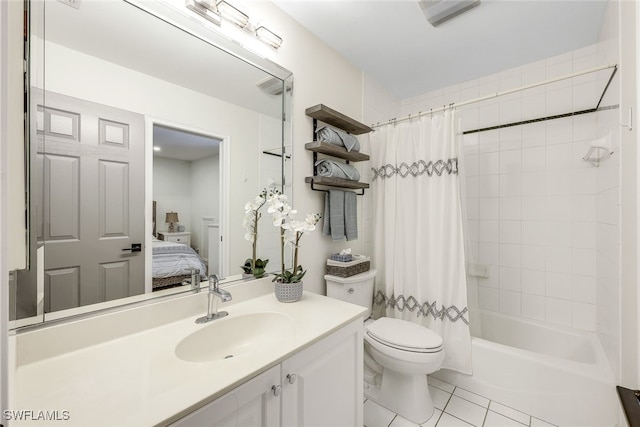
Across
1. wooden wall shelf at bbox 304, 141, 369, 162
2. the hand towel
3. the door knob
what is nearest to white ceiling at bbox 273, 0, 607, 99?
wooden wall shelf at bbox 304, 141, 369, 162

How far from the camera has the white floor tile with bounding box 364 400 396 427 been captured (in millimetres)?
1492

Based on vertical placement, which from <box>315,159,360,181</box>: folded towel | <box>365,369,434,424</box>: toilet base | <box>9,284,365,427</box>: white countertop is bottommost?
<box>365,369,434,424</box>: toilet base

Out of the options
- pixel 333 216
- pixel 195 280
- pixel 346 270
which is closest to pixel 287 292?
pixel 195 280

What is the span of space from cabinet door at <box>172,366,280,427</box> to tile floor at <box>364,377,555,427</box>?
99cm

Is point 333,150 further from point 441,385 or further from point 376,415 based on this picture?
point 441,385

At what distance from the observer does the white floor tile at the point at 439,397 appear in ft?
5.34

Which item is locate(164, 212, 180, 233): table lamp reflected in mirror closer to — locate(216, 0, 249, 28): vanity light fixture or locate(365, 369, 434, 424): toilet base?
locate(216, 0, 249, 28): vanity light fixture

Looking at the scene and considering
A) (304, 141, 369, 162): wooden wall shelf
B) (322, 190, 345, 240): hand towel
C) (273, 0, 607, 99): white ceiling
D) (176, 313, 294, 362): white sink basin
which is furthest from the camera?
(322, 190, 345, 240): hand towel

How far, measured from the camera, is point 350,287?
5.89ft

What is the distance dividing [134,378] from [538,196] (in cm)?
271

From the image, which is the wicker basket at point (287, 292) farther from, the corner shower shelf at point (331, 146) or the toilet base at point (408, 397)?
the toilet base at point (408, 397)

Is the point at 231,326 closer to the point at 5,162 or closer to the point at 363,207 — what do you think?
the point at 5,162

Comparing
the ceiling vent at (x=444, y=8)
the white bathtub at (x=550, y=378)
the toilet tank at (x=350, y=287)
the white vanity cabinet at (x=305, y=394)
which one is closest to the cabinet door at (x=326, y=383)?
the white vanity cabinet at (x=305, y=394)

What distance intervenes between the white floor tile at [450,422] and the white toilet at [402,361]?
0.06 metres
